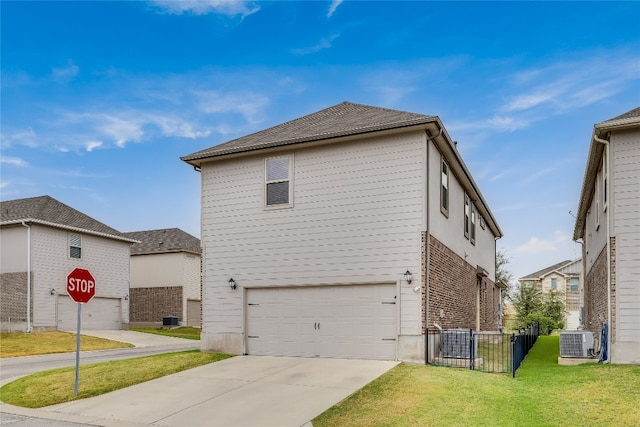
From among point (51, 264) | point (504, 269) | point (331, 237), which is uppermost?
point (331, 237)

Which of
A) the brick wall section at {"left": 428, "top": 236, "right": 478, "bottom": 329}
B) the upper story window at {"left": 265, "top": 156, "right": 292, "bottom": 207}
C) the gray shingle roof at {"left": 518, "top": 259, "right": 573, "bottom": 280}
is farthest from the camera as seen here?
the gray shingle roof at {"left": 518, "top": 259, "right": 573, "bottom": 280}

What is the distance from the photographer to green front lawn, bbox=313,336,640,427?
8.10m

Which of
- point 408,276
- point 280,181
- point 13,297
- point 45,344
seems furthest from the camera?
point 13,297

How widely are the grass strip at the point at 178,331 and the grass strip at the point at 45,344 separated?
580 centimetres

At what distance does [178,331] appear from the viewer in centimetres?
3453

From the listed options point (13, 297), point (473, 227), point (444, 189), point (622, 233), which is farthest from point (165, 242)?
point (622, 233)

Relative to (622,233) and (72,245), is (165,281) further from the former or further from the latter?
(622,233)

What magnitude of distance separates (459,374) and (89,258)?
2470 centimetres

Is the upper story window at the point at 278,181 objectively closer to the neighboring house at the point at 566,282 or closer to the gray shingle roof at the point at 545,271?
the neighboring house at the point at 566,282

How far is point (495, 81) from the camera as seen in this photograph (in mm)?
19891

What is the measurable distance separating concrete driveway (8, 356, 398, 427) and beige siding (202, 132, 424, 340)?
8.26 ft

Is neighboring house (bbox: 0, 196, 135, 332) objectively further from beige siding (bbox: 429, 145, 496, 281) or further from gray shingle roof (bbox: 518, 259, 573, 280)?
gray shingle roof (bbox: 518, 259, 573, 280)

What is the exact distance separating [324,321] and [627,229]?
7976 millimetres

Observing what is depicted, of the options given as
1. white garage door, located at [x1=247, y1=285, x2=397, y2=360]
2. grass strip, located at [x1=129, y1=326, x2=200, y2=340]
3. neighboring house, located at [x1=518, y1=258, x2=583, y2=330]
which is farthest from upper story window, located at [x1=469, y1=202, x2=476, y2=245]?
neighboring house, located at [x1=518, y1=258, x2=583, y2=330]
